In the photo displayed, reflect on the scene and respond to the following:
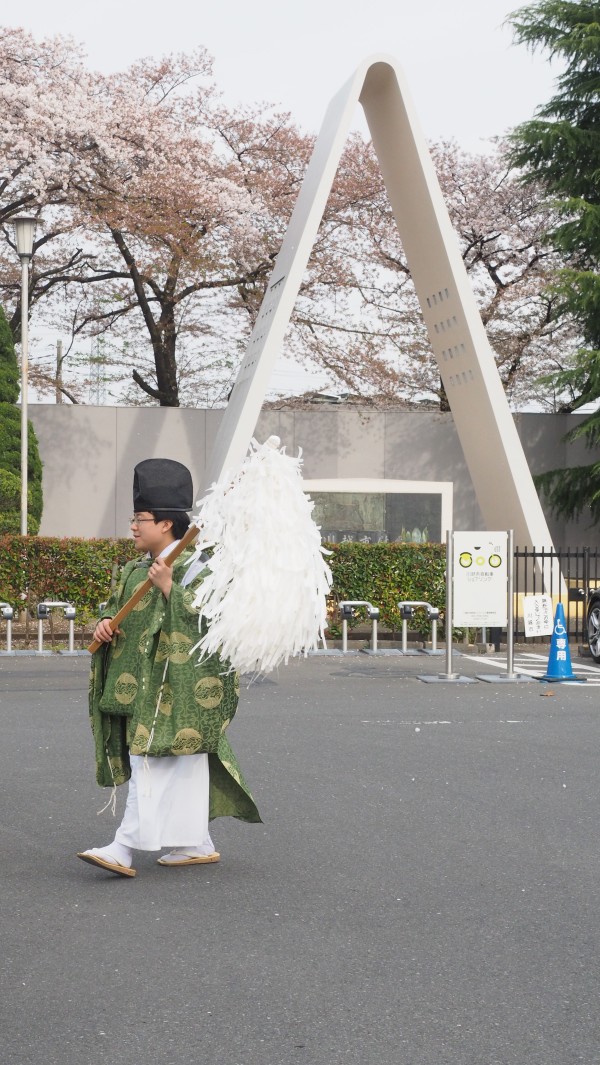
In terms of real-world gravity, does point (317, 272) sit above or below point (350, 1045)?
above

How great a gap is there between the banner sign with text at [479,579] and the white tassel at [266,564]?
926 centimetres

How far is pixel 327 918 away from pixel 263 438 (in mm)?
24265

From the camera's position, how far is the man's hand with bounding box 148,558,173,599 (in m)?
5.15

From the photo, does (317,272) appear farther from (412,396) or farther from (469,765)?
(469,765)

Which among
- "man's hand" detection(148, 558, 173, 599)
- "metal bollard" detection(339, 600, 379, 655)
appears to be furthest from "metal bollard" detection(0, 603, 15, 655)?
"man's hand" detection(148, 558, 173, 599)

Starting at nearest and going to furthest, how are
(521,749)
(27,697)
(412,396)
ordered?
1. (521,749)
2. (27,697)
3. (412,396)

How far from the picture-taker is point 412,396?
32000 millimetres

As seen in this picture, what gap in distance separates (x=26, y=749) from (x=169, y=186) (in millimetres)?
19926

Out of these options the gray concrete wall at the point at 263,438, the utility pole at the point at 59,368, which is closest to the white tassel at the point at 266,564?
the gray concrete wall at the point at 263,438

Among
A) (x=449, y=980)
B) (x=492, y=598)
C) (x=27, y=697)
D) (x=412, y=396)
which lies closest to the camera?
A: (x=449, y=980)

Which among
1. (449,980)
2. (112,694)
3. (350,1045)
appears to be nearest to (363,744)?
(112,694)

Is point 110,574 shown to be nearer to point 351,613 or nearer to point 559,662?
point 351,613

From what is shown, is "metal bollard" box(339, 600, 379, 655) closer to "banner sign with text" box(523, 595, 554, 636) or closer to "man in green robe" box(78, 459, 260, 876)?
"banner sign with text" box(523, 595, 554, 636)

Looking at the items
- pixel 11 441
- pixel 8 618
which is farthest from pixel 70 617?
pixel 11 441
